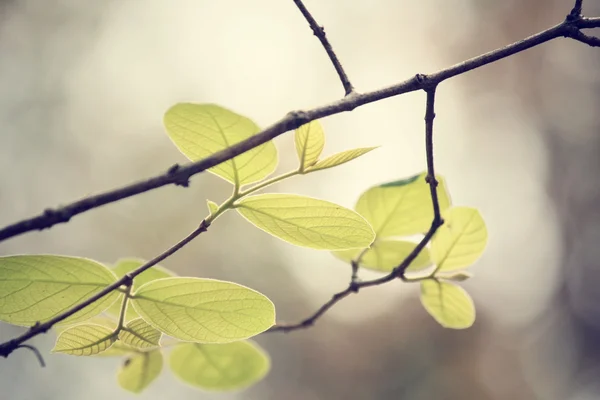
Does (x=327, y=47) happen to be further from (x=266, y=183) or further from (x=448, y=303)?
(x=448, y=303)

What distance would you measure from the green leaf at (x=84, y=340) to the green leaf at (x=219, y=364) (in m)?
0.27

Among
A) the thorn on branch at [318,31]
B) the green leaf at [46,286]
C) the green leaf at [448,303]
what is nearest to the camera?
the green leaf at [46,286]

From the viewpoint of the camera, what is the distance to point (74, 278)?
428mm

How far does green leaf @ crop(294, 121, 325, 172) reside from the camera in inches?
17.1

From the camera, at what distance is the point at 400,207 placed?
65 cm

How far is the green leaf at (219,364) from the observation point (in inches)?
28.0

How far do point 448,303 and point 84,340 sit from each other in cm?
42

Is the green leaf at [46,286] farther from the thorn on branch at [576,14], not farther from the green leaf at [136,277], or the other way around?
the thorn on branch at [576,14]

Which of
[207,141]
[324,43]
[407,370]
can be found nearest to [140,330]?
[207,141]

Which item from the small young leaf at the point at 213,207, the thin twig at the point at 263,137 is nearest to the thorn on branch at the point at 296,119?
the thin twig at the point at 263,137

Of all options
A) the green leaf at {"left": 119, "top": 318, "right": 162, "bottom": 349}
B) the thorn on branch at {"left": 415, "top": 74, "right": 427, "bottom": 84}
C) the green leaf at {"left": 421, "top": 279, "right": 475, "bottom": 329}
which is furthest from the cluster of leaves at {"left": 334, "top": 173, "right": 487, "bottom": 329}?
the green leaf at {"left": 119, "top": 318, "right": 162, "bottom": 349}

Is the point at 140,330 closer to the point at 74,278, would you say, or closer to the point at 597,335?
the point at 74,278

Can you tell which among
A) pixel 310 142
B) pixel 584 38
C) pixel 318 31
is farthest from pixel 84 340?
pixel 584 38

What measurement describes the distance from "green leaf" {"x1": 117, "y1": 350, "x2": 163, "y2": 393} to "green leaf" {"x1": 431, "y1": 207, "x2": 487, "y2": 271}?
1.34 ft
